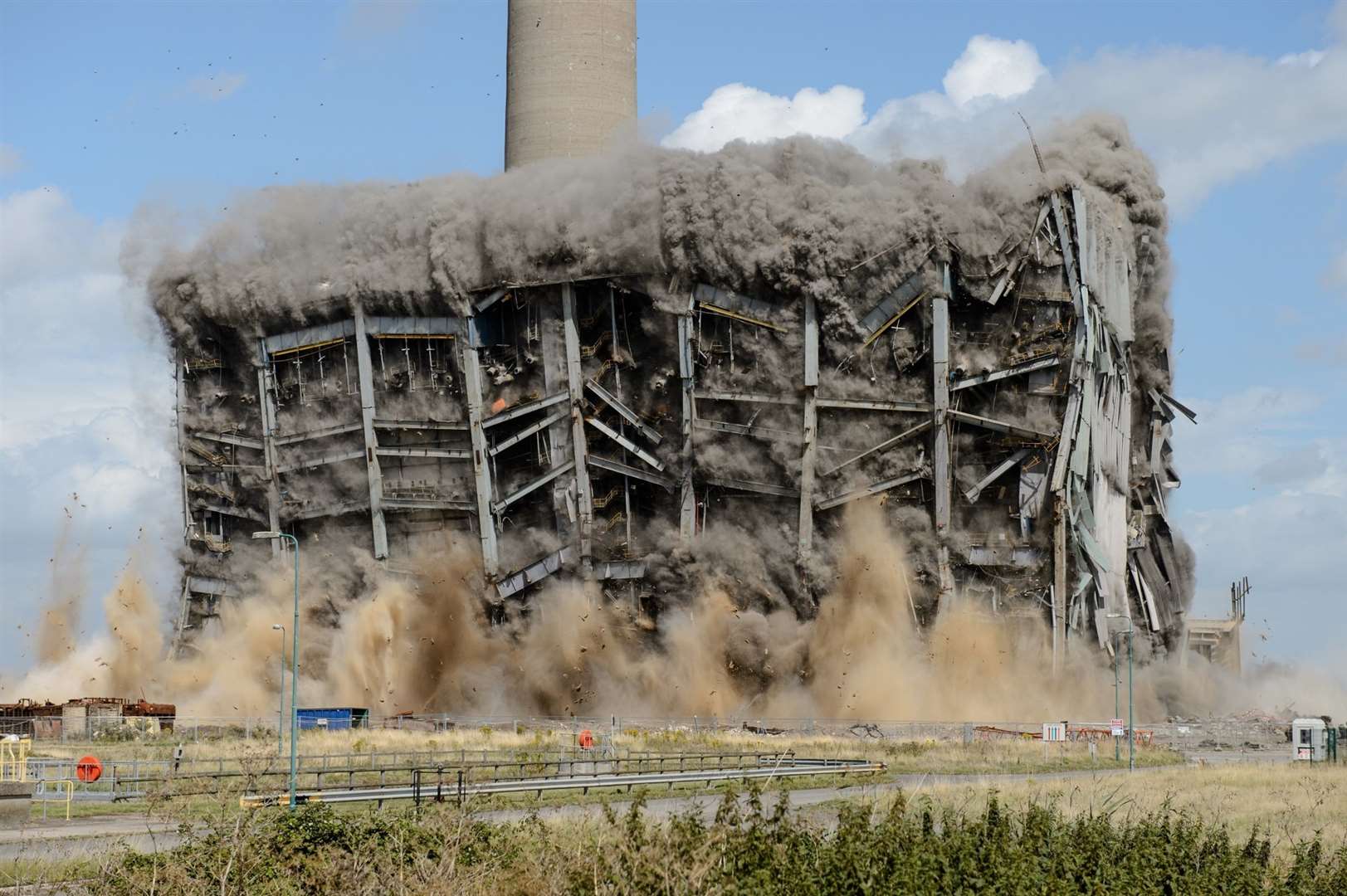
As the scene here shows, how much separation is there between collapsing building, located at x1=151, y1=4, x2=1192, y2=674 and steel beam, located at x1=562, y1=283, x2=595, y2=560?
0.14m

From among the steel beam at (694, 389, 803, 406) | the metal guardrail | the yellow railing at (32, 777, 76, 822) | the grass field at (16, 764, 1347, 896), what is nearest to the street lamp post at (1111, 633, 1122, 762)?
the metal guardrail

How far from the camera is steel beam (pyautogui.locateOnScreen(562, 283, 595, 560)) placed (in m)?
67.4

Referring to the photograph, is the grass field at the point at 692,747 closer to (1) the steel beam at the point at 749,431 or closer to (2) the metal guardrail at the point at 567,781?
(2) the metal guardrail at the point at 567,781

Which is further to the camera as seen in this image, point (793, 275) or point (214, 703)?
point (214, 703)

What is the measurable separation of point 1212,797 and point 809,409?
28.9 meters

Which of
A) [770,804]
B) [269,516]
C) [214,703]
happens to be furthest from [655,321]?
[770,804]

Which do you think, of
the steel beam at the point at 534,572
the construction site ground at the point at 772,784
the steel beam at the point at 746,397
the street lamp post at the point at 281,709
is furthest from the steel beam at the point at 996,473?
the street lamp post at the point at 281,709

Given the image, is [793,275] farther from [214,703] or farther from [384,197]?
[214,703]

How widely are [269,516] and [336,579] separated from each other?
4.50 meters

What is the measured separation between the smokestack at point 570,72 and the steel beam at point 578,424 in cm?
1227

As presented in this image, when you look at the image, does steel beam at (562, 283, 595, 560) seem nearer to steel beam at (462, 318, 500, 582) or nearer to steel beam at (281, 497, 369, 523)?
steel beam at (462, 318, 500, 582)

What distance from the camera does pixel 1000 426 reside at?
6212 cm

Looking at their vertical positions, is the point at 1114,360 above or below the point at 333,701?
above

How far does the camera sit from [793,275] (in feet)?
209
